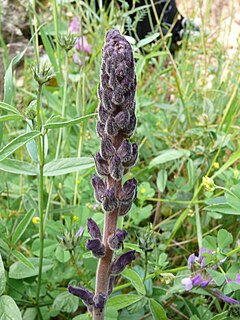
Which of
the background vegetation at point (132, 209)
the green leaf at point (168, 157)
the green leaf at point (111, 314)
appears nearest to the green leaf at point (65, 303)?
the background vegetation at point (132, 209)

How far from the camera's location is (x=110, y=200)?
957 millimetres

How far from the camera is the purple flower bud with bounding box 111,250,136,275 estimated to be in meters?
1.01

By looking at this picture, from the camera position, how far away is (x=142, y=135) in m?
1.96

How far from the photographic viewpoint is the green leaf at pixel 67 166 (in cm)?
120

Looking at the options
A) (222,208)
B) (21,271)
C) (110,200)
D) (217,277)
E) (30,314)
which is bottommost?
(30,314)

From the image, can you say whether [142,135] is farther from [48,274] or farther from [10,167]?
[10,167]

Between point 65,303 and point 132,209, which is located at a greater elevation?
point 132,209

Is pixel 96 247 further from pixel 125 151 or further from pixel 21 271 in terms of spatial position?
pixel 21 271

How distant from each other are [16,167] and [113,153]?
361 millimetres

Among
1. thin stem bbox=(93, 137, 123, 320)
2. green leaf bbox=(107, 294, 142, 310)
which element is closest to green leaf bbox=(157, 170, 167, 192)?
green leaf bbox=(107, 294, 142, 310)

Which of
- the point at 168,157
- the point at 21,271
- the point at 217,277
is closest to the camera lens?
the point at 217,277

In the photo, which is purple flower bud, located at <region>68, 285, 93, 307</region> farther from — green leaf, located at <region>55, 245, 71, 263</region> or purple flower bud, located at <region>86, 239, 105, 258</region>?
green leaf, located at <region>55, 245, 71, 263</region>

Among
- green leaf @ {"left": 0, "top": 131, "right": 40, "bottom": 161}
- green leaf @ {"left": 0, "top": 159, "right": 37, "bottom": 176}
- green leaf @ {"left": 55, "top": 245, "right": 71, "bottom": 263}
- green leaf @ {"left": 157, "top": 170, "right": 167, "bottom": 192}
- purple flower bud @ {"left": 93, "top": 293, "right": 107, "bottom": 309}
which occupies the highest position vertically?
green leaf @ {"left": 0, "top": 131, "right": 40, "bottom": 161}

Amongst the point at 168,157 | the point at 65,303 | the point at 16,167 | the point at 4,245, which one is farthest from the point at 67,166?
the point at 168,157
